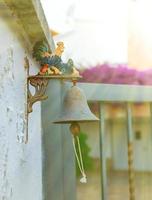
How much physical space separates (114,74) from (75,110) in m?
7.41

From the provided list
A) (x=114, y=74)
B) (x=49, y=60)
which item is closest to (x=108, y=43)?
(x=114, y=74)

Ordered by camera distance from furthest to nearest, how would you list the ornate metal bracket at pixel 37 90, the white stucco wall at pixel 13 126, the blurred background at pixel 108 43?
the blurred background at pixel 108 43, the ornate metal bracket at pixel 37 90, the white stucco wall at pixel 13 126

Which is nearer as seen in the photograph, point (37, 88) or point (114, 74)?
point (37, 88)

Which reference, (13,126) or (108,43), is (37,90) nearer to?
(13,126)

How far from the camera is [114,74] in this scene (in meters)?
8.38

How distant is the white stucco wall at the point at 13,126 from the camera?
0.78 metres

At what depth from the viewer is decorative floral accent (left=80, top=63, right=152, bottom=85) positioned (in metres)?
8.09

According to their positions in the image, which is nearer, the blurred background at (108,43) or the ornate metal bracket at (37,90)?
the ornate metal bracket at (37,90)

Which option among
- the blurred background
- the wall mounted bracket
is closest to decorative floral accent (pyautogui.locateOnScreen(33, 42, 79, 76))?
the wall mounted bracket

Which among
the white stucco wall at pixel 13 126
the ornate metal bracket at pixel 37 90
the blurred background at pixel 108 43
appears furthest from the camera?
the blurred background at pixel 108 43

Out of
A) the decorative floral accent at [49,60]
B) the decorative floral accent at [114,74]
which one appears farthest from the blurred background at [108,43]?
the decorative floral accent at [49,60]

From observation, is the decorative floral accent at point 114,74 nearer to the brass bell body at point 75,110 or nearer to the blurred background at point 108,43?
the blurred background at point 108,43

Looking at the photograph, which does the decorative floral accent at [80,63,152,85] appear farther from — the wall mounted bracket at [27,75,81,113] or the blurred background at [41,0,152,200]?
the wall mounted bracket at [27,75,81,113]

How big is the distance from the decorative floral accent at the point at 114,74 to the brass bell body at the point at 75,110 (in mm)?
6782
